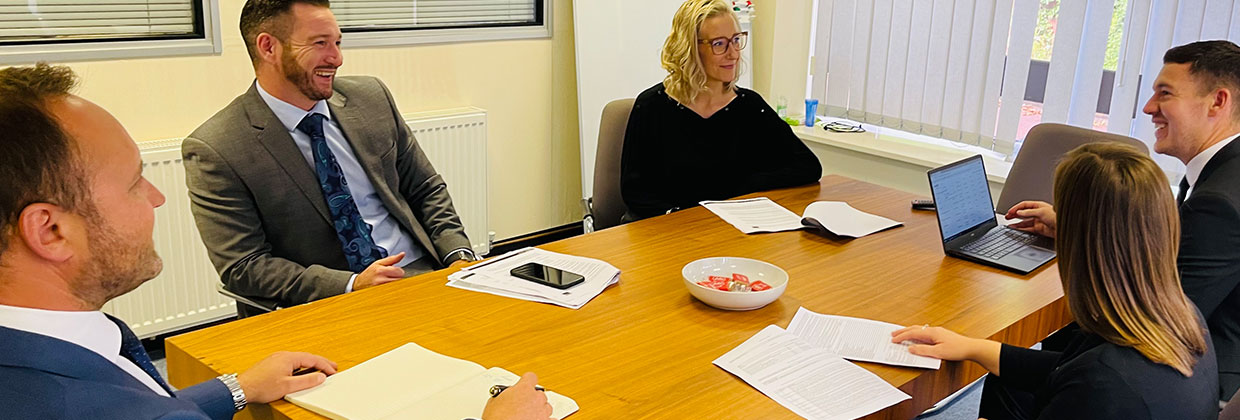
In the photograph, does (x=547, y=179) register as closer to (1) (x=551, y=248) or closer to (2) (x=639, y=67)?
(2) (x=639, y=67)

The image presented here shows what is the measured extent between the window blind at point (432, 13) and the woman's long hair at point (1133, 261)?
286cm

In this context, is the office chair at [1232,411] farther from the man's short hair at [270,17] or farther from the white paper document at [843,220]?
the man's short hair at [270,17]

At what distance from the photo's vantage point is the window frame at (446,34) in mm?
3656

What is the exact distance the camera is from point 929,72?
418 cm

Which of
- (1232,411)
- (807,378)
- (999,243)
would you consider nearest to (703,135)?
(999,243)

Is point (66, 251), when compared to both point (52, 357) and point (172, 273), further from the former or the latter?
point (172, 273)

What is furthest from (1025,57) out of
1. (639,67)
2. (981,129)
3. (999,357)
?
(999,357)

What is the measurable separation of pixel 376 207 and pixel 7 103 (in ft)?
4.92

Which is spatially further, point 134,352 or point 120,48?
point 120,48

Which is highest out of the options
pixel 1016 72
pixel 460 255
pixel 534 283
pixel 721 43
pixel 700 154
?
pixel 721 43

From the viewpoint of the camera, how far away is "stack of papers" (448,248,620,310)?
1951 millimetres

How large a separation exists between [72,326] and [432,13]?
2952 mm

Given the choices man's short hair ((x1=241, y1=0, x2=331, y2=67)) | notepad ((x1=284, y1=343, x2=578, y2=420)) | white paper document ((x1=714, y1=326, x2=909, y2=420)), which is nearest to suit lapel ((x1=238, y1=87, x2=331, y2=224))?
man's short hair ((x1=241, y1=0, x2=331, y2=67))

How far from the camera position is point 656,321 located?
186 cm
